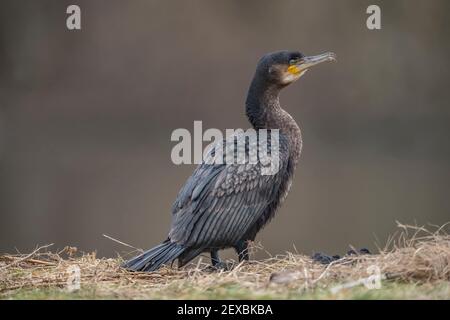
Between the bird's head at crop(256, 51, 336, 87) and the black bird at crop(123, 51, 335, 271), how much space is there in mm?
281

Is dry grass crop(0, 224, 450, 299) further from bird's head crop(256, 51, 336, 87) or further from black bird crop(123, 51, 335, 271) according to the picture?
bird's head crop(256, 51, 336, 87)

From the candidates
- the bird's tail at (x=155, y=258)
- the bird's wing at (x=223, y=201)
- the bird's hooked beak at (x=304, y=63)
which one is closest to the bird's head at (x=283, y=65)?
the bird's hooked beak at (x=304, y=63)

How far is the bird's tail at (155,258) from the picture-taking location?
15.1ft

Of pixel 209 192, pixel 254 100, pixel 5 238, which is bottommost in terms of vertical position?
pixel 5 238

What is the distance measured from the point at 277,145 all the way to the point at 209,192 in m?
0.57

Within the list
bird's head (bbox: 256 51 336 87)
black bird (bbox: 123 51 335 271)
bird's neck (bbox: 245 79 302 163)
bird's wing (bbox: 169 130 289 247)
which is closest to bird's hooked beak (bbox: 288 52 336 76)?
bird's head (bbox: 256 51 336 87)

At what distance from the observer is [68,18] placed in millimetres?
12773

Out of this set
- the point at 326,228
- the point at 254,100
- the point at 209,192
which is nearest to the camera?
the point at 209,192

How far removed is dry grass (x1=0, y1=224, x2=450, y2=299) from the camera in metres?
3.85

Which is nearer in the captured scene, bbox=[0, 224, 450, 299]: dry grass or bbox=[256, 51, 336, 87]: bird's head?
bbox=[0, 224, 450, 299]: dry grass
